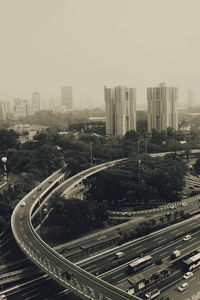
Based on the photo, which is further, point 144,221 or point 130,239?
point 144,221

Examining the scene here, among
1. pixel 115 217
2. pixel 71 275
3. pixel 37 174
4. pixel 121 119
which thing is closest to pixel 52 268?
pixel 71 275

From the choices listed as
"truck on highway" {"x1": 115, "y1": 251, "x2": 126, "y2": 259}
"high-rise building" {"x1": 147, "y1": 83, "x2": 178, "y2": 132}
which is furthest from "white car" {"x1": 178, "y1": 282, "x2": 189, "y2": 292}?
"high-rise building" {"x1": 147, "y1": 83, "x2": 178, "y2": 132}

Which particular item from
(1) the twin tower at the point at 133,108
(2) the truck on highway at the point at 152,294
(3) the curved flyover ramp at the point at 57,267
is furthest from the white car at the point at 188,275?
(1) the twin tower at the point at 133,108

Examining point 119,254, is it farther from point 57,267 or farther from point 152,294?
point 57,267

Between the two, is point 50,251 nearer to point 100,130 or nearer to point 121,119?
point 121,119

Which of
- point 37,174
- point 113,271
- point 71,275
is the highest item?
point 37,174

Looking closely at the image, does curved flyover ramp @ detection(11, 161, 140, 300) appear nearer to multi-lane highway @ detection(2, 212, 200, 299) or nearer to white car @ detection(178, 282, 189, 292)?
multi-lane highway @ detection(2, 212, 200, 299)

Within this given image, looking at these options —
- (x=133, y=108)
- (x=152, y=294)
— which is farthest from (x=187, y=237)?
(x=133, y=108)
